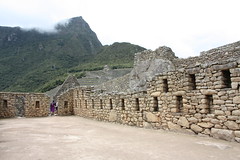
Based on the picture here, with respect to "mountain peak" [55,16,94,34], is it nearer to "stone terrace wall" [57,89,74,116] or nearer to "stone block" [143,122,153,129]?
"stone terrace wall" [57,89,74,116]

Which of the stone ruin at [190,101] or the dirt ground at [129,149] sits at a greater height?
the stone ruin at [190,101]

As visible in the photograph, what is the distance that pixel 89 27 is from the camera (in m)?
115


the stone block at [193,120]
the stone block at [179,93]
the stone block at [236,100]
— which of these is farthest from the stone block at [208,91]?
the stone block at [193,120]

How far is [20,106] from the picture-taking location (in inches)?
835

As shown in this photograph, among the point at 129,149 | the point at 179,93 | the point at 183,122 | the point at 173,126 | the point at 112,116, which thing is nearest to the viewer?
the point at 129,149

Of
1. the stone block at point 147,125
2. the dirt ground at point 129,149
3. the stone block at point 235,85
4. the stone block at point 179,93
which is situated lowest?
the dirt ground at point 129,149

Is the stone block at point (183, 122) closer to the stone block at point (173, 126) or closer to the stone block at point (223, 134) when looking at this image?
the stone block at point (173, 126)

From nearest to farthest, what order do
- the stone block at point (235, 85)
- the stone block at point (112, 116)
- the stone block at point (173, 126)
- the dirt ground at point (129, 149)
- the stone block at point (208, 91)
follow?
the dirt ground at point (129, 149) < the stone block at point (235, 85) < the stone block at point (208, 91) < the stone block at point (173, 126) < the stone block at point (112, 116)

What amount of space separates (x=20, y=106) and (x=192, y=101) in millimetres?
16969

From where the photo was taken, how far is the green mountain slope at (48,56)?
2271 inches

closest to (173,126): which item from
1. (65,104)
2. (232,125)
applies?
(232,125)

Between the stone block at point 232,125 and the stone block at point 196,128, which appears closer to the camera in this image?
the stone block at point 232,125

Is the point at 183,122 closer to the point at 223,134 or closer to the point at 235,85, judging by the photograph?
the point at 223,134

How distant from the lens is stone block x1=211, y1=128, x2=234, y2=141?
7.10 metres
